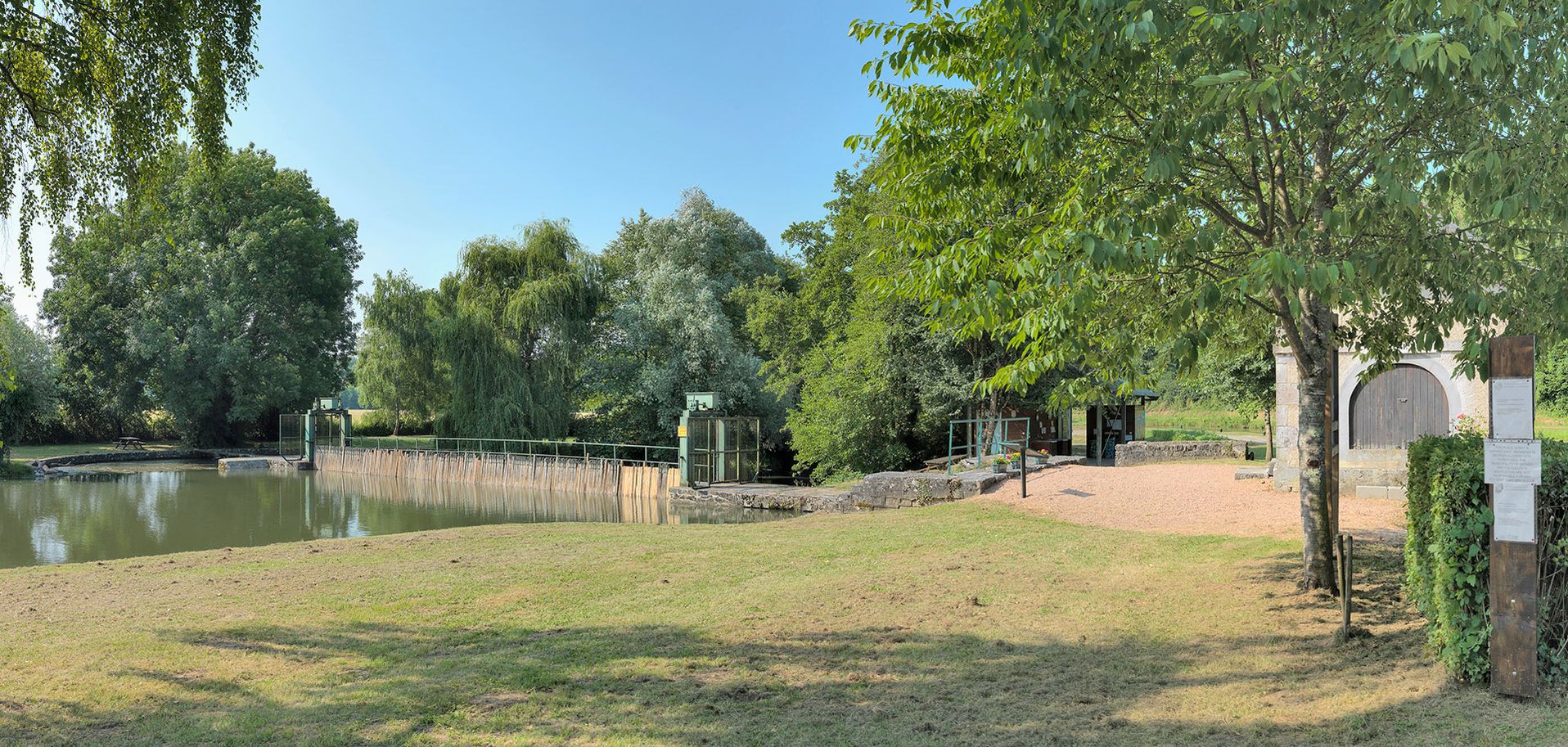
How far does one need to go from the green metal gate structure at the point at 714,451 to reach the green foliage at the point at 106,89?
54.9 feet

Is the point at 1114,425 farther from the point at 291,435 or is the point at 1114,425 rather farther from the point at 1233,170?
the point at 291,435

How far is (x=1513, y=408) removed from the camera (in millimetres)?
4414

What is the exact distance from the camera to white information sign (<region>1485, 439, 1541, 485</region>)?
167 inches

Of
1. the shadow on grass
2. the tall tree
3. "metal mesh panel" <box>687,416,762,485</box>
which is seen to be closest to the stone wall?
"metal mesh panel" <box>687,416,762,485</box>

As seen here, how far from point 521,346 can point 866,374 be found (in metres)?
13.8

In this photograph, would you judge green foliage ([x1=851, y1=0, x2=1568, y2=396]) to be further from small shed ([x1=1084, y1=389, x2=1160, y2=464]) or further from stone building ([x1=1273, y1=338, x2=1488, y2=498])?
small shed ([x1=1084, y1=389, x2=1160, y2=464])

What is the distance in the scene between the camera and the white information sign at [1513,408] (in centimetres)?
432

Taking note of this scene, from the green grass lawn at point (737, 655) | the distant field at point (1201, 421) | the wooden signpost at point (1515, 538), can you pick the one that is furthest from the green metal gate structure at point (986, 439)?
the distant field at point (1201, 421)

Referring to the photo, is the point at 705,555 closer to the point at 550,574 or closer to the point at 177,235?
the point at 550,574

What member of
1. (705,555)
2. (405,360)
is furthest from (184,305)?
(705,555)

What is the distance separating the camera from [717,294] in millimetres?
37969

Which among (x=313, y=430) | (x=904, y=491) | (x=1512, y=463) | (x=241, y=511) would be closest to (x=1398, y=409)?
(x=904, y=491)

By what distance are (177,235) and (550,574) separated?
4101 centimetres

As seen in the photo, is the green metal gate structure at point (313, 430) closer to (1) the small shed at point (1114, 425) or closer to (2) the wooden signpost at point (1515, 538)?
(1) the small shed at point (1114, 425)
